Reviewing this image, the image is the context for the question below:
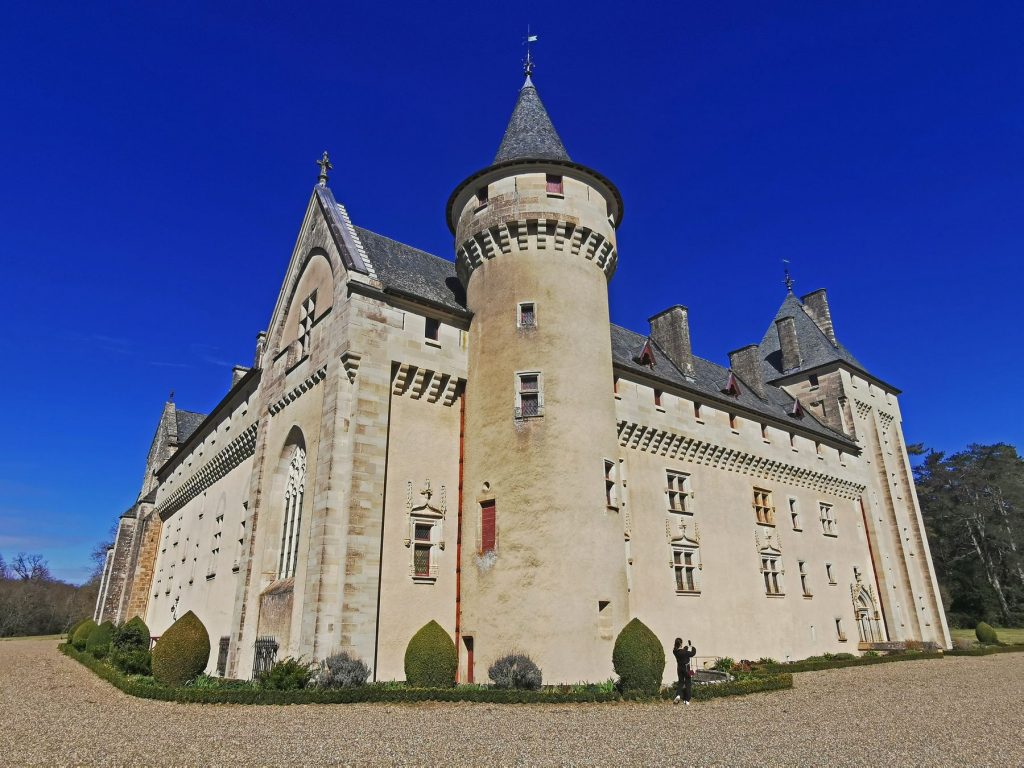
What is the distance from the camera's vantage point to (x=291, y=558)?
1972 cm

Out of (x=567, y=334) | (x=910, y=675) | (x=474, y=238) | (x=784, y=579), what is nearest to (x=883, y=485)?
(x=784, y=579)

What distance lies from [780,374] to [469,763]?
36.6 m

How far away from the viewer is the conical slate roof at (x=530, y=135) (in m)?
21.6

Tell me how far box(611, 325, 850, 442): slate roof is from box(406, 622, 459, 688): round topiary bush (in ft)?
39.3

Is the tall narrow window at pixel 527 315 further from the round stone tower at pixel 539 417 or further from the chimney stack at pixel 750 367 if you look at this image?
the chimney stack at pixel 750 367

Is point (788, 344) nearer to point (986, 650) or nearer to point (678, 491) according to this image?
point (986, 650)

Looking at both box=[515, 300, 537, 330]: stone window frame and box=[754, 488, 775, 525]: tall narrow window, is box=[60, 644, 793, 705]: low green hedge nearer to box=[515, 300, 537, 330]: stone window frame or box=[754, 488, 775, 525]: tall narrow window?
box=[515, 300, 537, 330]: stone window frame

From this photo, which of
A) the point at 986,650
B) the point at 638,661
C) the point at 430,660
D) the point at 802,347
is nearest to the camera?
the point at 638,661

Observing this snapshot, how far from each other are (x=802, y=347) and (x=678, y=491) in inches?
799

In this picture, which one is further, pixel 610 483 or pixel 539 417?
pixel 610 483

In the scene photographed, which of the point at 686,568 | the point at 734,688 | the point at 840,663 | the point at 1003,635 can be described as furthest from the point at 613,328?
the point at 1003,635

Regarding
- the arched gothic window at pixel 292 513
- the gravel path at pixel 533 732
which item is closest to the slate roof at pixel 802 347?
the gravel path at pixel 533 732

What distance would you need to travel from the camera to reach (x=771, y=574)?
1081 inches

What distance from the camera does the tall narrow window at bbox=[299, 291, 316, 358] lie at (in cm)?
2122
